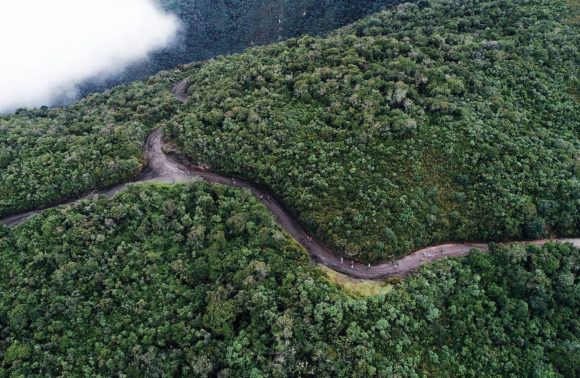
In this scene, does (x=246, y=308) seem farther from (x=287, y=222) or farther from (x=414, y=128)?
(x=414, y=128)

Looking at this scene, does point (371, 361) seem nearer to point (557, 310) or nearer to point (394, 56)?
point (557, 310)

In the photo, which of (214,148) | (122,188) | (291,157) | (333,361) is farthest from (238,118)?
(333,361)

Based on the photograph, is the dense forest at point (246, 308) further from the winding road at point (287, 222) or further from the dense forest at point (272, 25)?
the dense forest at point (272, 25)

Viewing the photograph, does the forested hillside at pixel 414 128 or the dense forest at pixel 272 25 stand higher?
the dense forest at pixel 272 25

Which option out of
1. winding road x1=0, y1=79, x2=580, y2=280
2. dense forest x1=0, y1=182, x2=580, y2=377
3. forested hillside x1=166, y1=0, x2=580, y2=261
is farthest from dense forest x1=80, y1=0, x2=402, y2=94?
dense forest x1=0, y1=182, x2=580, y2=377

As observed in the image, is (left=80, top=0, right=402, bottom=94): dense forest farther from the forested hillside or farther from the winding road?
the winding road

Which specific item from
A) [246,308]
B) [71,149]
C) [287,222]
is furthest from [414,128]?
[71,149]

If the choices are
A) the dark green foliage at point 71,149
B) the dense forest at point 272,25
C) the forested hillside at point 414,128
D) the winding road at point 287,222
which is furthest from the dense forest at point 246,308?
the dense forest at point 272,25
